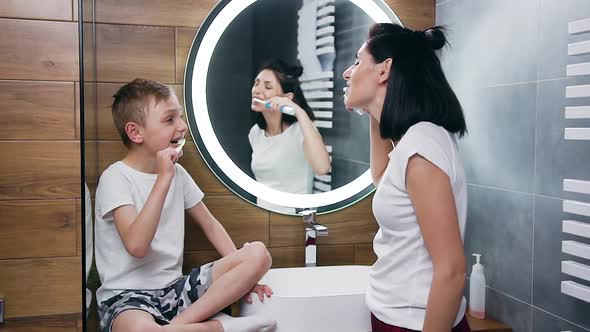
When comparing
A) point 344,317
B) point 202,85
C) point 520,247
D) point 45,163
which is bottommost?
point 344,317

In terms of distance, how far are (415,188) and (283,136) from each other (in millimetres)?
753

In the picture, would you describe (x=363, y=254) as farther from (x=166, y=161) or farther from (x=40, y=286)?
(x=40, y=286)

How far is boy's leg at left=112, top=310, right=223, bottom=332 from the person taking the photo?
1.32 meters

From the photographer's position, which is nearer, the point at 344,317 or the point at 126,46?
the point at 344,317

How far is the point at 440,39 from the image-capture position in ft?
4.13

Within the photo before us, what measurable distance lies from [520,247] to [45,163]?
1200 mm

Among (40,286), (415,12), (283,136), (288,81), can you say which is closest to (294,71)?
(288,81)

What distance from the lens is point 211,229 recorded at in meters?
1.65

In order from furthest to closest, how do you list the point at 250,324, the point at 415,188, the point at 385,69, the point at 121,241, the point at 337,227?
1. the point at 337,227
2. the point at 121,241
3. the point at 250,324
4. the point at 385,69
5. the point at 415,188

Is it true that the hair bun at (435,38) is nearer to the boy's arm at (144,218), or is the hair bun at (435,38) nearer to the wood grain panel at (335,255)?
the boy's arm at (144,218)

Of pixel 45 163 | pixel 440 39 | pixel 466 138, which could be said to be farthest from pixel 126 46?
pixel 466 138

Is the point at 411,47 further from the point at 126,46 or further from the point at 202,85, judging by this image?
the point at 126,46

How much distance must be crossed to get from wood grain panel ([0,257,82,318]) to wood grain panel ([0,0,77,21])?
603 millimetres

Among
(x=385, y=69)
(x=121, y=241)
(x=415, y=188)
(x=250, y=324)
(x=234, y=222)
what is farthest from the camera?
(x=234, y=222)
